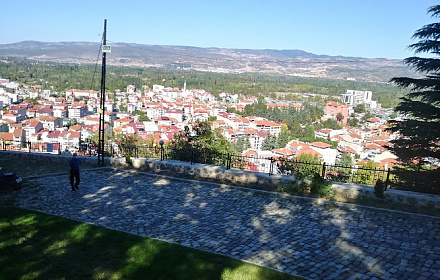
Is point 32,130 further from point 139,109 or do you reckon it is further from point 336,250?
point 336,250

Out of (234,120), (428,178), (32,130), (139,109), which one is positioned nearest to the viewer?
(428,178)

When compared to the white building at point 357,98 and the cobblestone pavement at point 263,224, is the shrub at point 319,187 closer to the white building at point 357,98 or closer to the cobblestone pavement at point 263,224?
the cobblestone pavement at point 263,224

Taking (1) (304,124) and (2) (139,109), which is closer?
(1) (304,124)

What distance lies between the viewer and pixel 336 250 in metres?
6.15

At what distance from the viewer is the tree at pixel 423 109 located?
32.1 feet

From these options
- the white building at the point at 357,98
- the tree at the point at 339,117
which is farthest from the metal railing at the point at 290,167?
the white building at the point at 357,98

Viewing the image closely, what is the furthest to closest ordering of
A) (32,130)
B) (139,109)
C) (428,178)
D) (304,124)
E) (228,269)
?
(139,109) < (304,124) < (32,130) < (428,178) < (228,269)

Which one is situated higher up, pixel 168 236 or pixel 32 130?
pixel 168 236

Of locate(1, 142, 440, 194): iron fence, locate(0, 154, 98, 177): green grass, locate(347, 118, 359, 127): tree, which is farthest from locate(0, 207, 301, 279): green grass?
locate(347, 118, 359, 127): tree

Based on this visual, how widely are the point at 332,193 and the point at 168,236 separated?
4.84 metres

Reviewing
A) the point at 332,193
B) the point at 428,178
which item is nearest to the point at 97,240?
the point at 332,193

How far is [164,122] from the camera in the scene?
75.8m

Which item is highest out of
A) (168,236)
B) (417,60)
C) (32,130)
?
(417,60)

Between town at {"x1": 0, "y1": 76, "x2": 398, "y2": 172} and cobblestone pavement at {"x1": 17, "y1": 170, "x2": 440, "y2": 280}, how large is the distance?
401 inches
